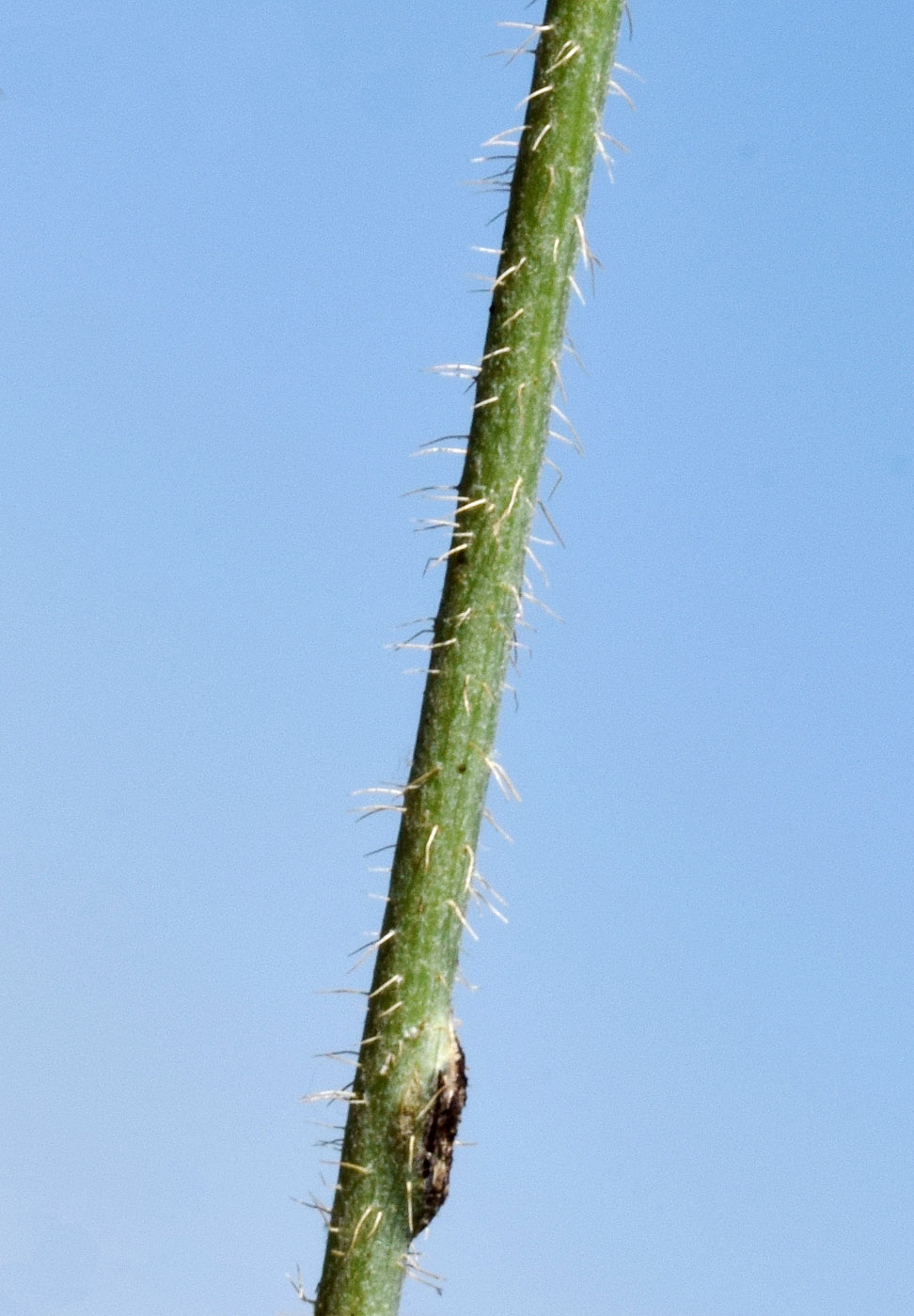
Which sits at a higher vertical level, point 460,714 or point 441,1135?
point 460,714

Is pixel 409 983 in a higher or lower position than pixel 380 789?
lower

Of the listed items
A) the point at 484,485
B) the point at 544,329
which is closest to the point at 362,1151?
the point at 484,485

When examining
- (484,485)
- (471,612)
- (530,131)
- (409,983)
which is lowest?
(409,983)

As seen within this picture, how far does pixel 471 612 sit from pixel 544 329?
56 centimetres

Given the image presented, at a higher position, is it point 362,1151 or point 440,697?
point 440,697

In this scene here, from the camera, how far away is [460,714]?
2762 mm

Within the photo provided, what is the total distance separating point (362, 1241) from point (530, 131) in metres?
2.13

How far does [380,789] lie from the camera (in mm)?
2838

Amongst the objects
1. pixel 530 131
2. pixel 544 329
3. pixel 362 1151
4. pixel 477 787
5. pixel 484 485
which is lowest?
pixel 362 1151

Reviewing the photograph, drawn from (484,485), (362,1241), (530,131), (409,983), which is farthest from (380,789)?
(530,131)

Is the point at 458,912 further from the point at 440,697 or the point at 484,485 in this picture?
the point at 484,485

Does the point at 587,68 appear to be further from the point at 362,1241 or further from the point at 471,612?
the point at 362,1241

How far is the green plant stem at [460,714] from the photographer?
2.74 meters

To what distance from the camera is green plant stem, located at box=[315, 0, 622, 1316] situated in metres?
2.74
